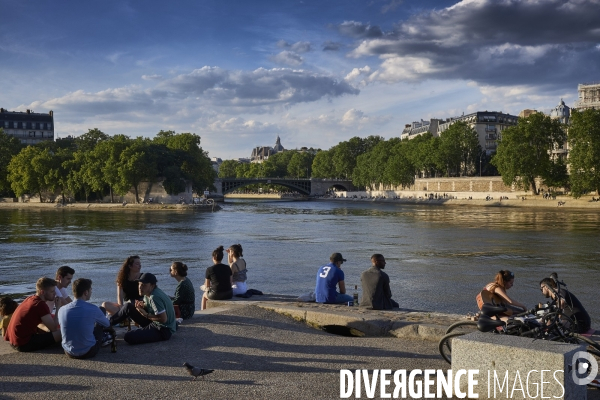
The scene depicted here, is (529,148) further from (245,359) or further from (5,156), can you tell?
(5,156)

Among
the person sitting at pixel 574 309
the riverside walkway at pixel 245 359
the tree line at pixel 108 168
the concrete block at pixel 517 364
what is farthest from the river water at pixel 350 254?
the tree line at pixel 108 168

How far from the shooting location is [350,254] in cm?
2728

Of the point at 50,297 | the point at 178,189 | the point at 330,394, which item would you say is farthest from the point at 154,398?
the point at 178,189

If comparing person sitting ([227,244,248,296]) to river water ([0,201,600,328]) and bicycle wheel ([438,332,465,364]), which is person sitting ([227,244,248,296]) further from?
bicycle wheel ([438,332,465,364])

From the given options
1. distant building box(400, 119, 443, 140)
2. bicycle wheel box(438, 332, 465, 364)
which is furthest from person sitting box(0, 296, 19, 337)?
distant building box(400, 119, 443, 140)

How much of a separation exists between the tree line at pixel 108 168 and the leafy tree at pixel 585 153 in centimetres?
4899

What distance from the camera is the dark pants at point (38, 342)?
7.60 m

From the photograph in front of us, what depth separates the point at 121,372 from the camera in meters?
6.87

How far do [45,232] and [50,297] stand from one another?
35888 millimetres

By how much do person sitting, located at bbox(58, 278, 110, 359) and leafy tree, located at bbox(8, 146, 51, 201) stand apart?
89.2 m

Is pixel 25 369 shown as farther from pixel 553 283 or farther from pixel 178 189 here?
pixel 178 189

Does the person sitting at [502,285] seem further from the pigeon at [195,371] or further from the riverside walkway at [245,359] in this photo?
the pigeon at [195,371]

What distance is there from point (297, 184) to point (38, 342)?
121853 millimetres

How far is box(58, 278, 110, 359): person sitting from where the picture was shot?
A: 24.0ft
